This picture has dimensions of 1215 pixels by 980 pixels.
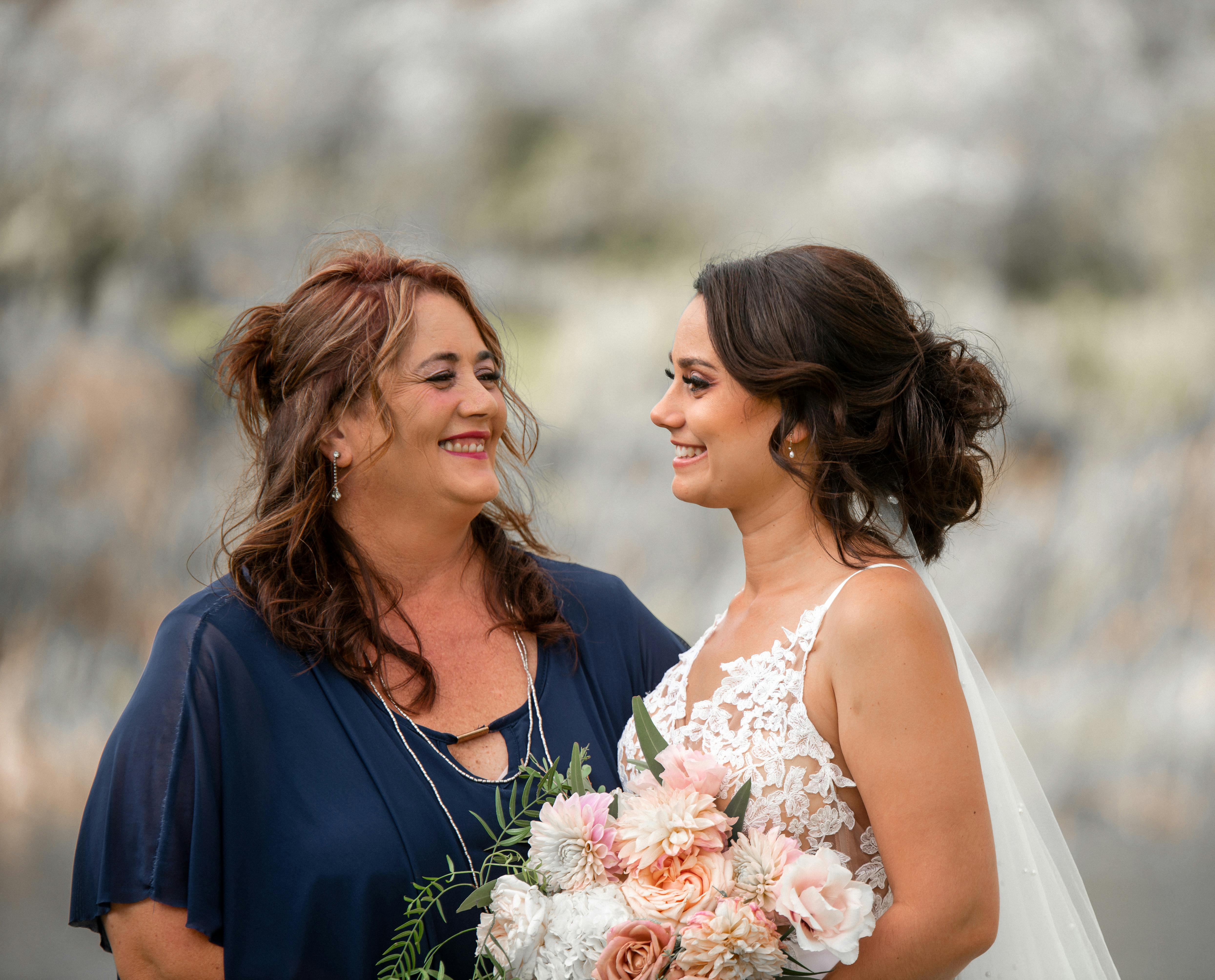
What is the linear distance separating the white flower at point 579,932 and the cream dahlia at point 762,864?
155 millimetres

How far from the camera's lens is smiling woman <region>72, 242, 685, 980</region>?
5.84 feet

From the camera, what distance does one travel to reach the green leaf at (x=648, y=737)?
1.65 metres

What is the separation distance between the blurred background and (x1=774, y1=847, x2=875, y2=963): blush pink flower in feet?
8.53

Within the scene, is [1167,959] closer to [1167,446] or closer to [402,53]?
[1167,446]

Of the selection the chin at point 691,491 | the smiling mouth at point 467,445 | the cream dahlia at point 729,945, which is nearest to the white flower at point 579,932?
the cream dahlia at point 729,945

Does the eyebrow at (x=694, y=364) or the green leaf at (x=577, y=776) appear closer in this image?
the green leaf at (x=577, y=776)

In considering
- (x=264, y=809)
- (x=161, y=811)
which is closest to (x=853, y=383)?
(x=264, y=809)

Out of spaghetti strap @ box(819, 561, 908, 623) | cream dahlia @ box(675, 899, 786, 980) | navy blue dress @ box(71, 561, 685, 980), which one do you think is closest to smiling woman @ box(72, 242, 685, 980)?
navy blue dress @ box(71, 561, 685, 980)

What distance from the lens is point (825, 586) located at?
1.72 m

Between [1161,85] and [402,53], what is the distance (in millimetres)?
2755

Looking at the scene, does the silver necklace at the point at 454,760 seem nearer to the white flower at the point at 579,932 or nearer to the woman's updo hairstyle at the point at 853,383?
A: the white flower at the point at 579,932

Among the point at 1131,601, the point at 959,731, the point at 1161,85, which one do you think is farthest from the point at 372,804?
the point at 1161,85

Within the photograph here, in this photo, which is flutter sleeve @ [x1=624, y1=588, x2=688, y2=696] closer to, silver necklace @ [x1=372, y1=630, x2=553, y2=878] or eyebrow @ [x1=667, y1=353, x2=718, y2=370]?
silver necklace @ [x1=372, y1=630, x2=553, y2=878]

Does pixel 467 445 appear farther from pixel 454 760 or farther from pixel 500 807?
pixel 500 807
